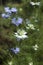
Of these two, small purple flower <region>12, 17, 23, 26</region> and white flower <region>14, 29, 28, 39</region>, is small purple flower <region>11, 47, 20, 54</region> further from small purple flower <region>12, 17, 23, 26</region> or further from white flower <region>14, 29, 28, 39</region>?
small purple flower <region>12, 17, 23, 26</region>

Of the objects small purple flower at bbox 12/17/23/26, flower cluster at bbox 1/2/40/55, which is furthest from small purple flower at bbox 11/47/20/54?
small purple flower at bbox 12/17/23/26

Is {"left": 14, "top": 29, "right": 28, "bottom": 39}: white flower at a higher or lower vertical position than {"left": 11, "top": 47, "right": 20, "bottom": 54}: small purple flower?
higher

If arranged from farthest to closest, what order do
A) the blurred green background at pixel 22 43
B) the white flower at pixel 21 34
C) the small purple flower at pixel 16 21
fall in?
the small purple flower at pixel 16 21, the white flower at pixel 21 34, the blurred green background at pixel 22 43

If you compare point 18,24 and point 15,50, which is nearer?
point 15,50

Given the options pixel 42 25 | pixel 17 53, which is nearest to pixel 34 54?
pixel 17 53

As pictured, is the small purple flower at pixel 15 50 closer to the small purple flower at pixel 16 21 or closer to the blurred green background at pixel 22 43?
the blurred green background at pixel 22 43

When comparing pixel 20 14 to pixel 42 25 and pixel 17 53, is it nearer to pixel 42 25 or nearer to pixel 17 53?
pixel 42 25

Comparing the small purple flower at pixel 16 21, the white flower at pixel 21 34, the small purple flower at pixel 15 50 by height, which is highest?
the small purple flower at pixel 16 21

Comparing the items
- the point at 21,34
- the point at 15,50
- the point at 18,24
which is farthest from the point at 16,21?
the point at 15,50

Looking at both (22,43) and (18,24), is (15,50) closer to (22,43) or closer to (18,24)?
(22,43)

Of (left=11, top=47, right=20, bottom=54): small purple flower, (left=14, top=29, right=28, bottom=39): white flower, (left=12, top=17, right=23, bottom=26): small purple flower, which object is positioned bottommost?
(left=11, top=47, right=20, bottom=54): small purple flower

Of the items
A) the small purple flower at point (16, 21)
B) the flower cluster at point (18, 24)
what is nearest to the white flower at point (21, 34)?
the flower cluster at point (18, 24)
